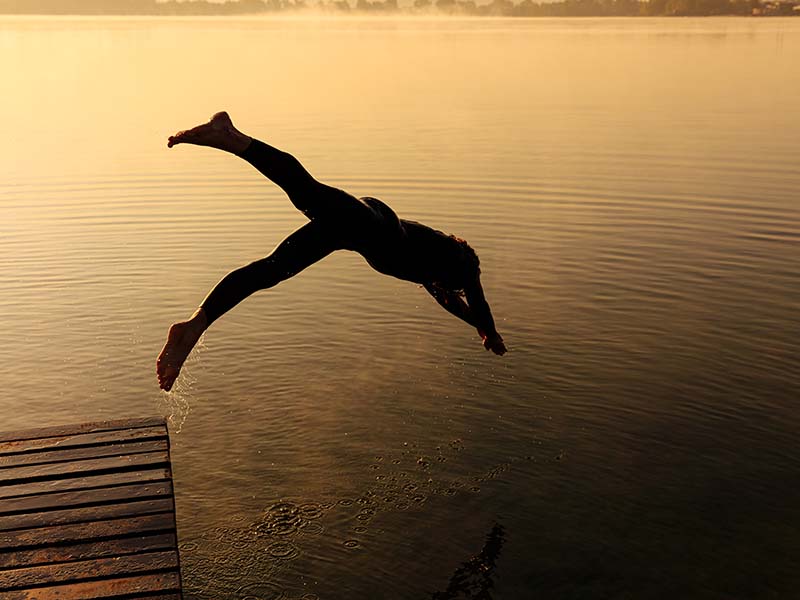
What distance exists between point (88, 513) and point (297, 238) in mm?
2789

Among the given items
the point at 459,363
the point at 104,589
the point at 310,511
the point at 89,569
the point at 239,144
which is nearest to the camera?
the point at 104,589

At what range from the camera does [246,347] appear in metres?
14.7

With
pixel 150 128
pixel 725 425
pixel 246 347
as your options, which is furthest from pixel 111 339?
pixel 150 128

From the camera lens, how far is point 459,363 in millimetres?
13953

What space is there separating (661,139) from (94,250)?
20.4 metres

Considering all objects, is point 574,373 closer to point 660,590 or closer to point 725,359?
point 725,359

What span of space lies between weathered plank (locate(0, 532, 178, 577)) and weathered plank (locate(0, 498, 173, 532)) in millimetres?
343

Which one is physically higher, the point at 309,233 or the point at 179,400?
the point at 309,233

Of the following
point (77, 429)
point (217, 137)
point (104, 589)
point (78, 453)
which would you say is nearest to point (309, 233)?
point (217, 137)

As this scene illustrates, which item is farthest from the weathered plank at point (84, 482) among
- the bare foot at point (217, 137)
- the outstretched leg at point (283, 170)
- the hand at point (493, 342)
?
the hand at point (493, 342)

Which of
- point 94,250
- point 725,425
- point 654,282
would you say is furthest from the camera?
point 94,250

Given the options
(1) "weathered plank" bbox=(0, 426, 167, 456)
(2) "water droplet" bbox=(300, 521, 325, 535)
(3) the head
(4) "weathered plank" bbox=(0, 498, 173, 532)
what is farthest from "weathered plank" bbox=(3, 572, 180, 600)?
(3) the head

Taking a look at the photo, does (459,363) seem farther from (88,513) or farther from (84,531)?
(84,531)

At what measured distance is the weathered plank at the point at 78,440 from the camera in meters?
9.20
